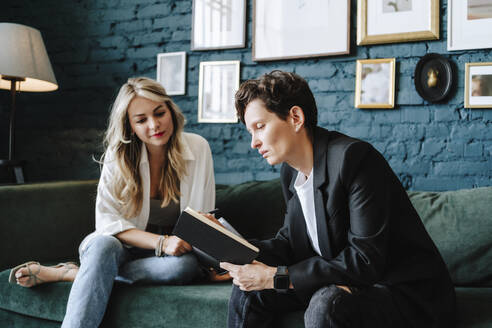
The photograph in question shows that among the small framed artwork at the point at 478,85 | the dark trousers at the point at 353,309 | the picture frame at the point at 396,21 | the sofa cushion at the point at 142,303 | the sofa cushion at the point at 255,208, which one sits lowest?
the sofa cushion at the point at 142,303

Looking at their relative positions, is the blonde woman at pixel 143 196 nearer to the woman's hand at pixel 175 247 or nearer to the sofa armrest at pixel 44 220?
the woman's hand at pixel 175 247

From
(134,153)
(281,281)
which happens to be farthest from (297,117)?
(134,153)

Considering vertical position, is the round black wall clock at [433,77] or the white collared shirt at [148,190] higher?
the round black wall clock at [433,77]

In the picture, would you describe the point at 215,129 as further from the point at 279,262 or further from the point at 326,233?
the point at 326,233

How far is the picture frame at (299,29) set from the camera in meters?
2.23

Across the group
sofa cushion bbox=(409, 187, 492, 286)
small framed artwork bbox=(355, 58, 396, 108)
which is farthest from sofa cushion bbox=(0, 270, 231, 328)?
small framed artwork bbox=(355, 58, 396, 108)

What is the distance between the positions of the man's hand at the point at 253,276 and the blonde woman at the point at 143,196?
16.1 inches

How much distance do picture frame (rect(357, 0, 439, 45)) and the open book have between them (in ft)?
4.59

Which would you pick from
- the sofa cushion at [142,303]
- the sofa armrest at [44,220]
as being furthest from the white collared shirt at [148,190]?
the sofa armrest at [44,220]

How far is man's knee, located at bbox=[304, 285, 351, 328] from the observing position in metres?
1.11

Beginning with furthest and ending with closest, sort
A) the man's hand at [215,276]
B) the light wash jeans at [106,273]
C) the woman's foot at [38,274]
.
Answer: the man's hand at [215,276] < the woman's foot at [38,274] < the light wash jeans at [106,273]

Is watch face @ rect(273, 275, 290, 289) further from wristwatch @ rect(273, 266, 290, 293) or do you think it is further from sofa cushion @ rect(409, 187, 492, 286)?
sofa cushion @ rect(409, 187, 492, 286)

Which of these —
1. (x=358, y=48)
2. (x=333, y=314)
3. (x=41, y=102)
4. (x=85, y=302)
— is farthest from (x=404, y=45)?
(x=41, y=102)

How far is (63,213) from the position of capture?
84.6 inches
